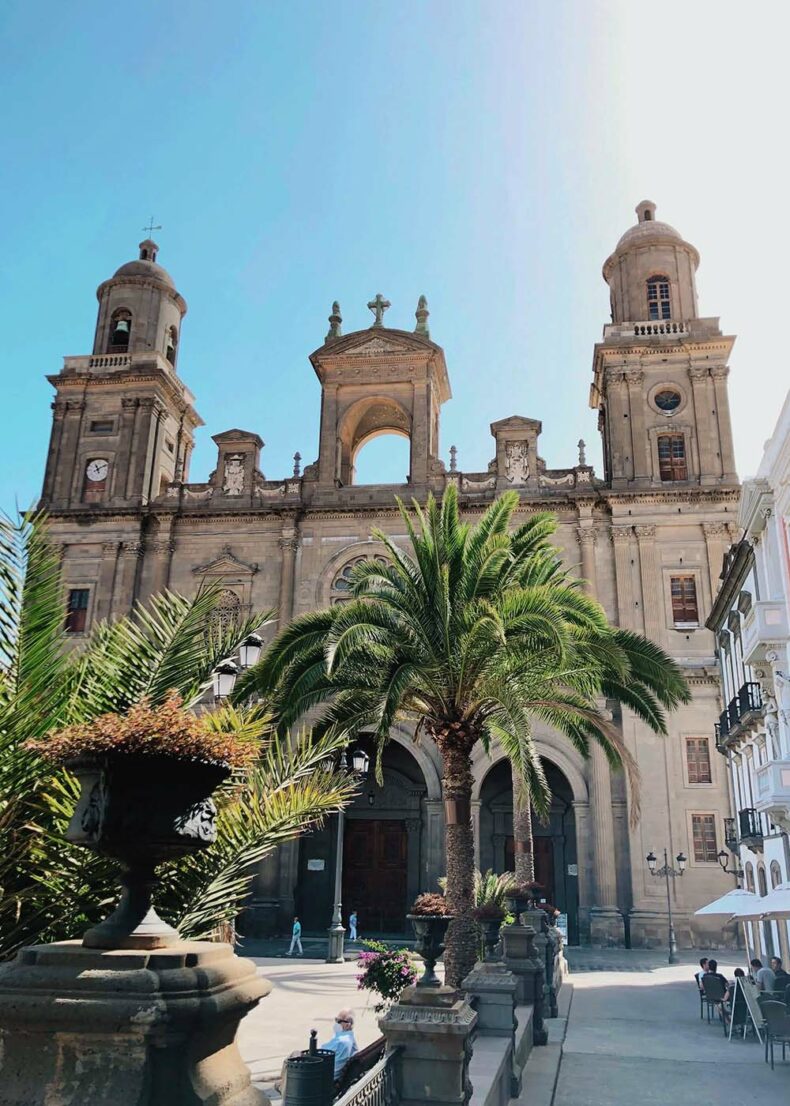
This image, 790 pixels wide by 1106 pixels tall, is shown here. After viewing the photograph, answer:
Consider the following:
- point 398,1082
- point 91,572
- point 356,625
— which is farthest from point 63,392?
point 398,1082

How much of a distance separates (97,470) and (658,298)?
2416 centimetres

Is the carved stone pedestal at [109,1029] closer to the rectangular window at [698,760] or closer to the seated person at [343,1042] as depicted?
the seated person at [343,1042]

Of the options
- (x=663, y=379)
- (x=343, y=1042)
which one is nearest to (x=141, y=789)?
(x=343, y=1042)

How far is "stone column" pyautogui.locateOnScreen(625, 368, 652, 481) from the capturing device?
35375mm

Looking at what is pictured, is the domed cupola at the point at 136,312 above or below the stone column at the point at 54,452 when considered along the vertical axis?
above

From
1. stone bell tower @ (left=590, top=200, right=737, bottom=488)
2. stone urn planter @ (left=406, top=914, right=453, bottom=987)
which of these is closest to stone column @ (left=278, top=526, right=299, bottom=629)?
stone bell tower @ (left=590, top=200, right=737, bottom=488)

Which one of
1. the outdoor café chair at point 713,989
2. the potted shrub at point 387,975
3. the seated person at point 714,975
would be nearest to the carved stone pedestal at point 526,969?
the potted shrub at point 387,975

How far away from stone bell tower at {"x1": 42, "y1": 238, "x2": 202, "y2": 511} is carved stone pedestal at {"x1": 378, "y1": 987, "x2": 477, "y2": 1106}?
1261 inches

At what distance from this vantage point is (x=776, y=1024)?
1407cm

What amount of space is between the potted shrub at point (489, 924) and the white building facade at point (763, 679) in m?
6.15

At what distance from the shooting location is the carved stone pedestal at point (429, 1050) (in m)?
7.71

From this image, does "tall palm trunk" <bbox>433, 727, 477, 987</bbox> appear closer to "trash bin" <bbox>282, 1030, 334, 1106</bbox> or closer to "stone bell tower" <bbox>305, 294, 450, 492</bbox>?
"trash bin" <bbox>282, 1030, 334, 1106</bbox>

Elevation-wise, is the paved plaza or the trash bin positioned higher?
the trash bin

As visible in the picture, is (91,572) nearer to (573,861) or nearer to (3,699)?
(573,861)
